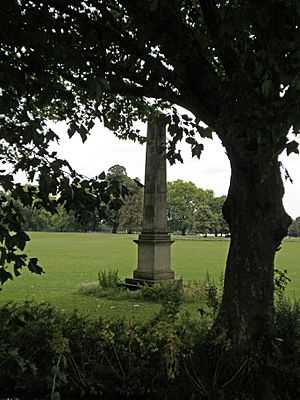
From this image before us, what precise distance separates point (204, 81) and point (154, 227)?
22.7ft

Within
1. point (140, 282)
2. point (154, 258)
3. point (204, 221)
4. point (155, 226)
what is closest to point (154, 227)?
point (155, 226)

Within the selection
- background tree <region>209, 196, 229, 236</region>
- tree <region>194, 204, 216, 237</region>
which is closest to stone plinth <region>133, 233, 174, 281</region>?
background tree <region>209, 196, 229, 236</region>

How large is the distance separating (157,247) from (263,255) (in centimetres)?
643

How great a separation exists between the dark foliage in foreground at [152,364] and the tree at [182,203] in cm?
7650

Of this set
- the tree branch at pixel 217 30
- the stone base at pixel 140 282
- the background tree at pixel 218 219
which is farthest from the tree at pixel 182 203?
the tree branch at pixel 217 30

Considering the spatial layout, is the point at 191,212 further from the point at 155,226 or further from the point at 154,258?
the point at 154,258

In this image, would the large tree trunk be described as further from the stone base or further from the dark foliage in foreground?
the stone base

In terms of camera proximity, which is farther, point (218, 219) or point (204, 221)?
point (218, 219)

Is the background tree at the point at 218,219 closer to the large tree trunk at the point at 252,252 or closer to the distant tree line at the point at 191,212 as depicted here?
the distant tree line at the point at 191,212

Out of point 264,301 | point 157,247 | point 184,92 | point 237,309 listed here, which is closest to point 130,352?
point 237,309

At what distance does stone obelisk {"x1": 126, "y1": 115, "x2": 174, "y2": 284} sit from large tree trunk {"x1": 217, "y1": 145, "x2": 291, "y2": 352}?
623 centimetres

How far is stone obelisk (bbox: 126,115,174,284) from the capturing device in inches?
404

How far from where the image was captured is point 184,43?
3.48 meters

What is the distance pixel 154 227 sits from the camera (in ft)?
34.2
